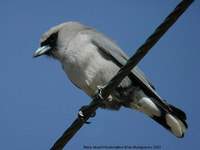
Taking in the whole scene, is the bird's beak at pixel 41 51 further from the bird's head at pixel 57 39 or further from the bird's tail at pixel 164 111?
the bird's tail at pixel 164 111

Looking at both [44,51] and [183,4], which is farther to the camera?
[44,51]

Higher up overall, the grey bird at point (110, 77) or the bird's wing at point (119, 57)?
the bird's wing at point (119, 57)

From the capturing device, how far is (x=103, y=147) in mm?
5633

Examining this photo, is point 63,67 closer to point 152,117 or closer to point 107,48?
point 107,48

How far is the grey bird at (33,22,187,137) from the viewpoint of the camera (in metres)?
5.04

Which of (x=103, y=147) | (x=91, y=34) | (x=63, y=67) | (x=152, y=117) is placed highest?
(x=91, y=34)

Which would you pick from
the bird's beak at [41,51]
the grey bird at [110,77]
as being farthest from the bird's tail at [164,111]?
the bird's beak at [41,51]

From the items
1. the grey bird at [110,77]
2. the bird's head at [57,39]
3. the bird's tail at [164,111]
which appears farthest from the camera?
the bird's head at [57,39]

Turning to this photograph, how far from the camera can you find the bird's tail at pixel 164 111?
16.9 feet

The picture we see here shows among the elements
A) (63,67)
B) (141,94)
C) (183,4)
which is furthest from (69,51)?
(183,4)

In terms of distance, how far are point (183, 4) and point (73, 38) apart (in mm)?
2960

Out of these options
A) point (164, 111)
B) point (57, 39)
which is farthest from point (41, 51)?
point (164, 111)

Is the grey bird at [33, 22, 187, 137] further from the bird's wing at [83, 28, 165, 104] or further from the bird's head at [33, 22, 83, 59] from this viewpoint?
the bird's head at [33, 22, 83, 59]

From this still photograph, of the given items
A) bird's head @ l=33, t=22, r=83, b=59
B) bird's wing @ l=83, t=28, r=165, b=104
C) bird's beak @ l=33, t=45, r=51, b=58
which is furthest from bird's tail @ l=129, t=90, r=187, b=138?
bird's beak @ l=33, t=45, r=51, b=58
